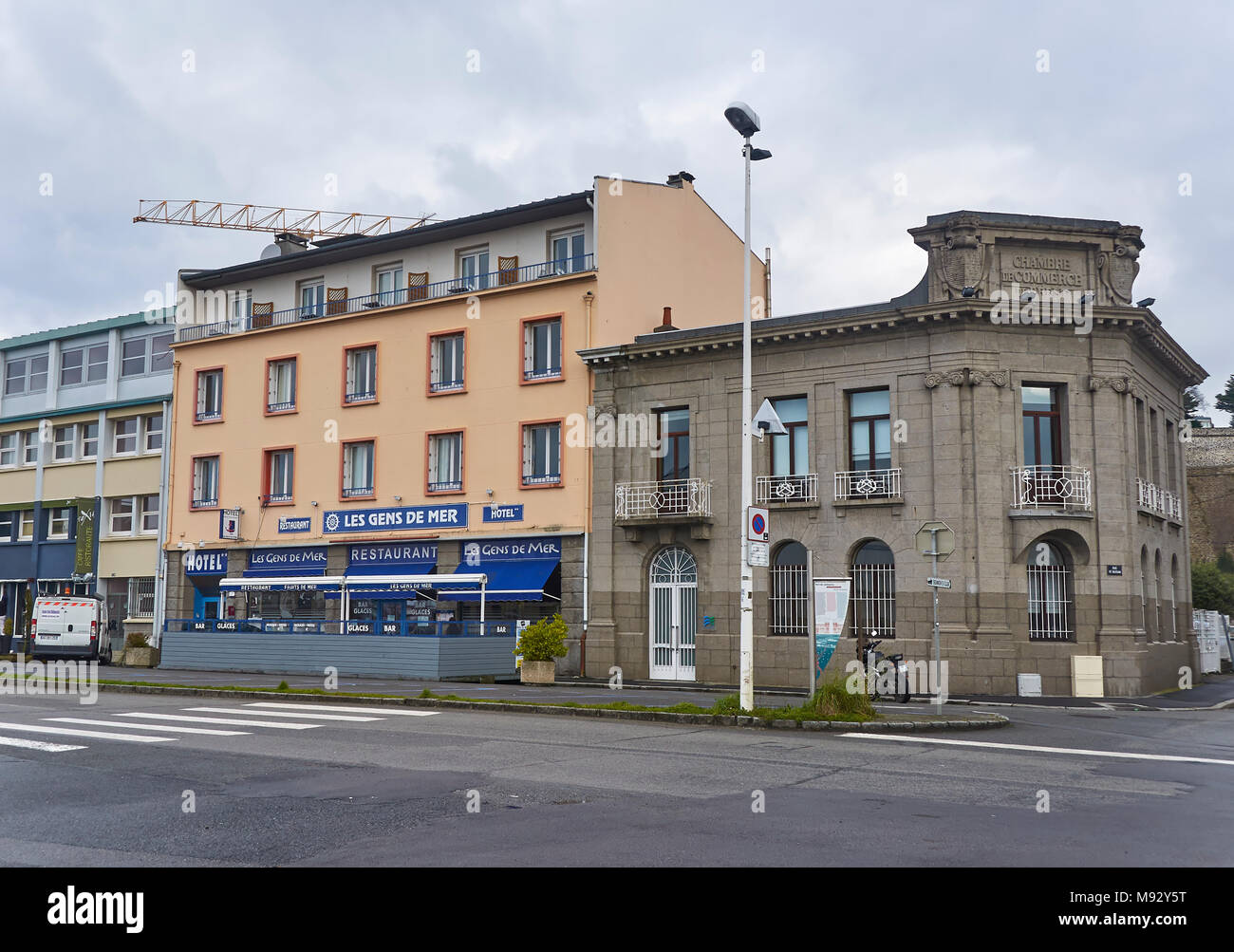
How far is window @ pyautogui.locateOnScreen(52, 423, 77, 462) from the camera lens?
45.2 metres

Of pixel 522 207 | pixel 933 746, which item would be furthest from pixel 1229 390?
pixel 933 746

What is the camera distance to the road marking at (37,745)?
1350cm

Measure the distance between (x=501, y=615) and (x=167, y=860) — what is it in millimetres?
25157

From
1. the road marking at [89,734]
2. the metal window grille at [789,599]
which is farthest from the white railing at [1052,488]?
the road marking at [89,734]

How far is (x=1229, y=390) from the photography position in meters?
101

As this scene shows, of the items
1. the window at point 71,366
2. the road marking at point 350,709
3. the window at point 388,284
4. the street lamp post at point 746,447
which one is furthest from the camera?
the window at point 71,366

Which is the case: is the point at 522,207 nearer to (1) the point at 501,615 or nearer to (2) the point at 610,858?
(1) the point at 501,615

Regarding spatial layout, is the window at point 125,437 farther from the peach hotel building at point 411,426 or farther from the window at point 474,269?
the window at point 474,269

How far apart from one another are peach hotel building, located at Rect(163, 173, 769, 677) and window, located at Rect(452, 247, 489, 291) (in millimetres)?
87

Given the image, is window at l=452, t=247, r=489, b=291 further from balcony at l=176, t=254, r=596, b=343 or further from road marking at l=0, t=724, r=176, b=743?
road marking at l=0, t=724, r=176, b=743

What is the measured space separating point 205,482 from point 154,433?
13.1 ft

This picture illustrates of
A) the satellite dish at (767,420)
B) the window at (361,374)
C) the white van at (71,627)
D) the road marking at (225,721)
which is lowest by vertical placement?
the road marking at (225,721)

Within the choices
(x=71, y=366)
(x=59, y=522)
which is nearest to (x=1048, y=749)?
(x=59, y=522)

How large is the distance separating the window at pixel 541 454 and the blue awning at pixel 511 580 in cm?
228
